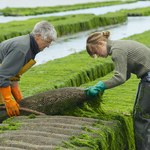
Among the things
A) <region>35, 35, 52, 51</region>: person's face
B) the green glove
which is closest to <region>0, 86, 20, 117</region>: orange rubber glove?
<region>35, 35, 52, 51</region>: person's face

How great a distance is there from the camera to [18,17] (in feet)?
144

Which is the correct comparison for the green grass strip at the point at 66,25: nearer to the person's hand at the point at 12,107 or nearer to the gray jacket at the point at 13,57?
the person's hand at the point at 12,107

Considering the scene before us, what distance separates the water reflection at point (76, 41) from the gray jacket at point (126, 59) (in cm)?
1224

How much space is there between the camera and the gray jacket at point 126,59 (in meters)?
6.61

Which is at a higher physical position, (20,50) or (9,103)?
(20,50)

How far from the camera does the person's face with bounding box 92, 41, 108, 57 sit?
6.56 m

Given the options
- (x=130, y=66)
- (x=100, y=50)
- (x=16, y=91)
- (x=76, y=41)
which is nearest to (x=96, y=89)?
(x=130, y=66)

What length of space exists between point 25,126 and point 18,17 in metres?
38.1

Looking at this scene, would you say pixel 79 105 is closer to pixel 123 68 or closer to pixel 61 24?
pixel 123 68

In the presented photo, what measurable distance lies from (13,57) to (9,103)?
0.75m

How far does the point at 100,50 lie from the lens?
657 centimetres

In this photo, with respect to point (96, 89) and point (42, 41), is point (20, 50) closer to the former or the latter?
point (42, 41)

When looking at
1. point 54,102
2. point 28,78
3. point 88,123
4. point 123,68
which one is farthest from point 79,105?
point 28,78

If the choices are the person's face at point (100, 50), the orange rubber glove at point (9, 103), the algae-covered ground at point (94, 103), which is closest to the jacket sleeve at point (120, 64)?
the person's face at point (100, 50)
